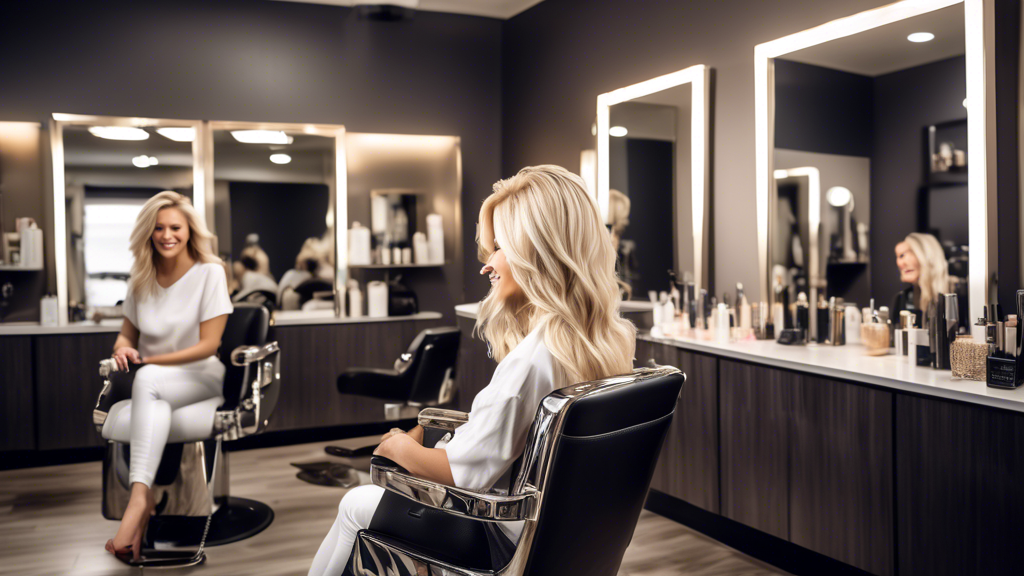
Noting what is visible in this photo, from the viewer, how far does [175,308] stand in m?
3.12

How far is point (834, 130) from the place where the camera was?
2906mm

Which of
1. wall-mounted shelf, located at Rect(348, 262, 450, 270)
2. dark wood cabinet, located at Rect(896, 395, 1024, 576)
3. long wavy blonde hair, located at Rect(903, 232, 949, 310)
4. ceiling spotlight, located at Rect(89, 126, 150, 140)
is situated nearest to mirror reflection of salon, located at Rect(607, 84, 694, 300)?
long wavy blonde hair, located at Rect(903, 232, 949, 310)

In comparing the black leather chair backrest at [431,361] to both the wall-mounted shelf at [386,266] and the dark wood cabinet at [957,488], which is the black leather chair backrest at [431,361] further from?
the dark wood cabinet at [957,488]

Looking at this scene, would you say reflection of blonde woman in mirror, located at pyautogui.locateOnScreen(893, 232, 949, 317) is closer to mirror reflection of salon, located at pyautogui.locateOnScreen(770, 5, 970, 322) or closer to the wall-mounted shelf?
mirror reflection of salon, located at pyautogui.locateOnScreen(770, 5, 970, 322)

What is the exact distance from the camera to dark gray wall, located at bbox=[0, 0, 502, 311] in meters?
4.23

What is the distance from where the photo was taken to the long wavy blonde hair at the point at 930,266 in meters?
2.49

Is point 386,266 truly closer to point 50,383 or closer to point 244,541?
point 50,383

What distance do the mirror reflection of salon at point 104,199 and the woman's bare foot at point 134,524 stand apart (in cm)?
190

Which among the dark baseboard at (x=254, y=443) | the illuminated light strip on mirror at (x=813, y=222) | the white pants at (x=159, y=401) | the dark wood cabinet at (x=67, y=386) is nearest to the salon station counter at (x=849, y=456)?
the illuminated light strip on mirror at (x=813, y=222)

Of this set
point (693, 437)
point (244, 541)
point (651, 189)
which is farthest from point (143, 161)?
point (693, 437)

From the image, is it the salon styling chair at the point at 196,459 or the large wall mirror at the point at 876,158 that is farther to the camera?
the salon styling chair at the point at 196,459

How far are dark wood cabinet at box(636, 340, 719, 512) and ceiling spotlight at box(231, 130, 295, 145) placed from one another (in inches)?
108

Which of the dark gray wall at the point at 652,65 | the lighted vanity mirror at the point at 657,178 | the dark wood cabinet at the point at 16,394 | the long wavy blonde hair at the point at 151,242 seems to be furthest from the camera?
the dark wood cabinet at the point at 16,394

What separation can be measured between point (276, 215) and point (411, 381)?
5.17 ft
